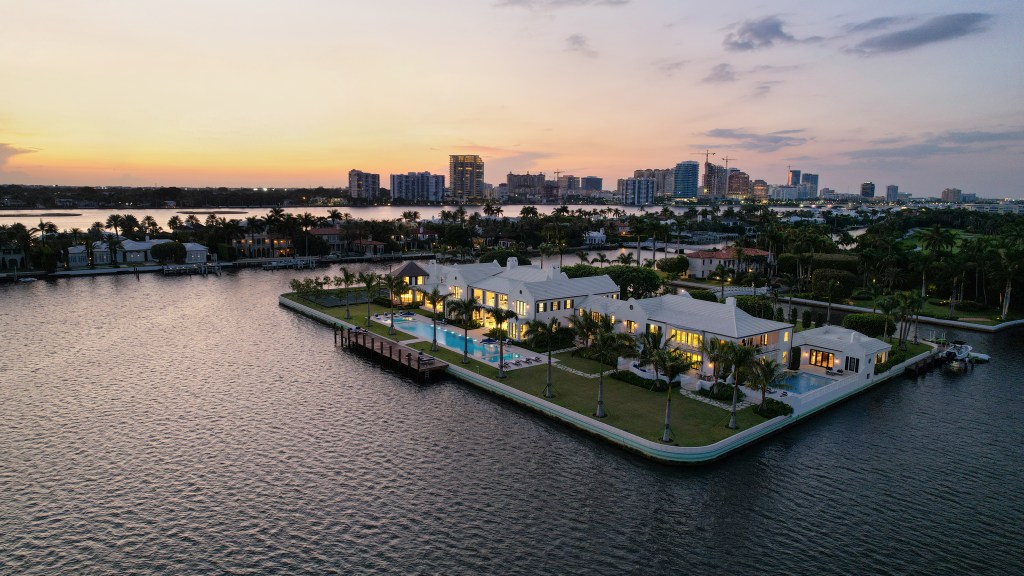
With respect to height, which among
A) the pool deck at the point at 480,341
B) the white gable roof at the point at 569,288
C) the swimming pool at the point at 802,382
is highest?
the white gable roof at the point at 569,288

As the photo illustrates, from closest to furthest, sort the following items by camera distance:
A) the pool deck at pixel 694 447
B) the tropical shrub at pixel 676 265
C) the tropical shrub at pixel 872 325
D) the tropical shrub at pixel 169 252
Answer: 1. the pool deck at pixel 694 447
2. the tropical shrub at pixel 872 325
3. the tropical shrub at pixel 676 265
4. the tropical shrub at pixel 169 252

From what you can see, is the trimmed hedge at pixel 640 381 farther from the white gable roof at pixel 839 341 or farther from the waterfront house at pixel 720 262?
the waterfront house at pixel 720 262

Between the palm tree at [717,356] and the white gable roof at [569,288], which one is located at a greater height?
the white gable roof at [569,288]

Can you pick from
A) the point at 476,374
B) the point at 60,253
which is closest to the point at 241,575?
the point at 476,374

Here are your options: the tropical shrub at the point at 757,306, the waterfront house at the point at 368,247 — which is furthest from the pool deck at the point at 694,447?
the waterfront house at the point at 368,247

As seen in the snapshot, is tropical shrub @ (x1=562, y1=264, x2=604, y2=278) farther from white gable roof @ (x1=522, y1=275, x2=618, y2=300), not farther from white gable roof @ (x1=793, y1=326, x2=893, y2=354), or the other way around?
white gable roof @ (x1=793, y1=326, x2=893, y2=354)

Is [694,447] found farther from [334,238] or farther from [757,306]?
[334,238]

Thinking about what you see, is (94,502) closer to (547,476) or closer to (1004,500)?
(547,476)
